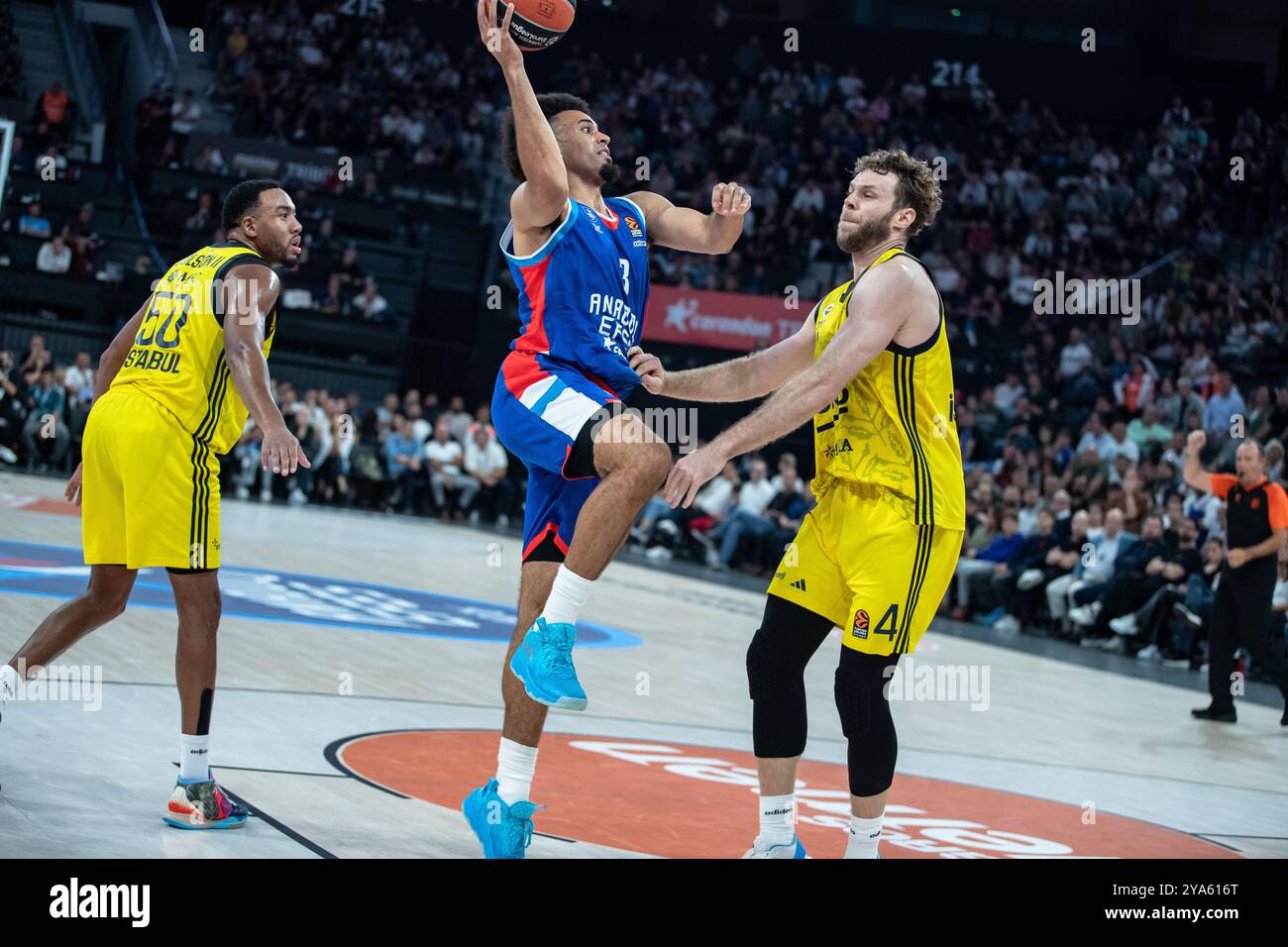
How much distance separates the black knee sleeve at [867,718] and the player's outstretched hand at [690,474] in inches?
31.8

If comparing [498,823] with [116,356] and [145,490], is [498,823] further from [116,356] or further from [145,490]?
[116,356]

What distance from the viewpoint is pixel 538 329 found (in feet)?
14.5

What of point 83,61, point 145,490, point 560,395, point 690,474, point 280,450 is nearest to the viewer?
point 690,474

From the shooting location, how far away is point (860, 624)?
167 inches

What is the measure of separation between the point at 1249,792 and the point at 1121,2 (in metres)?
22.0

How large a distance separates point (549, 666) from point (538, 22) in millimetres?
1916

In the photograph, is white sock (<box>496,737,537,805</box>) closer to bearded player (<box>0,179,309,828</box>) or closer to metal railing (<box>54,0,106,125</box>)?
bearded player (<box>0,179,309,828</box>)

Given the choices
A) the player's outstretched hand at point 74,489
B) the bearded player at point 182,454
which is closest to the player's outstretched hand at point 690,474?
the bearded player at point 182,454

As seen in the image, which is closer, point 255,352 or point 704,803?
point 255,352

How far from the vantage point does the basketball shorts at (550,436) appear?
4.25 metres

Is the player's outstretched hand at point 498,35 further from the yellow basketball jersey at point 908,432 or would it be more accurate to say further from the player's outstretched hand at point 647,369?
the yellow basketball jersey at point 908,432

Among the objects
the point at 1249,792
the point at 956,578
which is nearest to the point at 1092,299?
the point at 956,578

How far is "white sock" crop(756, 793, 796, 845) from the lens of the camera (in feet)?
14.2

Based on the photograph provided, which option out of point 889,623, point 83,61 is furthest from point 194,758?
point 83,61
